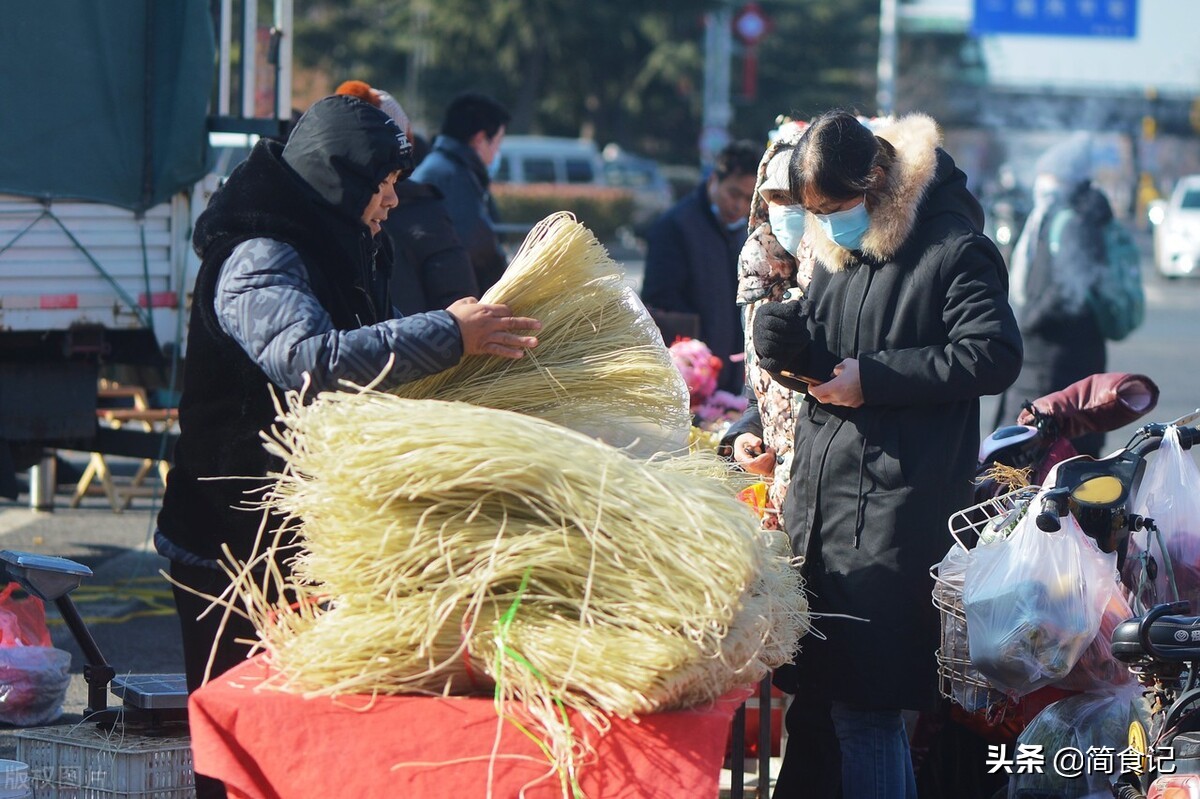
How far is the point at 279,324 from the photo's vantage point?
270 cm

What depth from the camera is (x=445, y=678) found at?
2434 mm

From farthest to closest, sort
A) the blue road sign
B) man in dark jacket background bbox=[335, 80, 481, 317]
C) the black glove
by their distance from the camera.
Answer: the blue road sign → man in dark jacket background bbox=[335, 80, 481, 317] → the black glove

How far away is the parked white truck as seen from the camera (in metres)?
5.75

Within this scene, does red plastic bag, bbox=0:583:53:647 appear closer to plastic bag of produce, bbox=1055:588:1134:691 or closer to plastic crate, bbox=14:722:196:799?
plastic crate, bbox=14:722:196:799

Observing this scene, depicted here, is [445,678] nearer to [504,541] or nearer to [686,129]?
[504,541]

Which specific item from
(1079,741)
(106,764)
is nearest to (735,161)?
(1079,741)

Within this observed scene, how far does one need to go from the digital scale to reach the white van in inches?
1091

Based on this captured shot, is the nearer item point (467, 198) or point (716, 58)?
point (467, 198)

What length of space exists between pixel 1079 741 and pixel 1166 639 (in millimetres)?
395

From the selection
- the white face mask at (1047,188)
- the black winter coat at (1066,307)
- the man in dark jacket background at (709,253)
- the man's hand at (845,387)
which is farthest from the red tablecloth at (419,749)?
the white face mask at (1047,188)

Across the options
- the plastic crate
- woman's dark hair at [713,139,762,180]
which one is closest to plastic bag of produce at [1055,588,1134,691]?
the plastic crate

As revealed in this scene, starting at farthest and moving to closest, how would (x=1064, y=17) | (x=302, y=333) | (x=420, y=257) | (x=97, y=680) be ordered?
(x=1064, y=17) → (x=420, y=257) → (x=97, y=680) → (x=302, y=333)

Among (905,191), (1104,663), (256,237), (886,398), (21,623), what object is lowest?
(21,623)

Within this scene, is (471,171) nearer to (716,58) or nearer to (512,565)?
(512,565)
